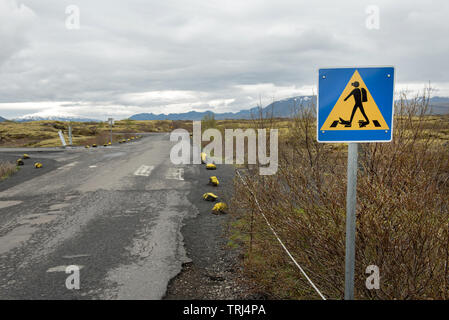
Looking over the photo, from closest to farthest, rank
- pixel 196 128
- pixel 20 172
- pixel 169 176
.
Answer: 1. pixel 169 176
2. pixel 20 172
3. pixel 196 128

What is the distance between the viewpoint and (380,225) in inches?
119

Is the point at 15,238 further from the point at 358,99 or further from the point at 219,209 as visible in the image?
the point at 358,99

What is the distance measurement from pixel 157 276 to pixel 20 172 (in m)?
12.4

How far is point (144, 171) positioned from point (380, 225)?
1182 centimetres

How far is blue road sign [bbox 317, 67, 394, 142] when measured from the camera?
2.65 m

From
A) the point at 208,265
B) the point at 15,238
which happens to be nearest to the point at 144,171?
the point at 15,238

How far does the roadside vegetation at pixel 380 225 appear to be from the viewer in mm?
2932

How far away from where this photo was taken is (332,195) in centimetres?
342

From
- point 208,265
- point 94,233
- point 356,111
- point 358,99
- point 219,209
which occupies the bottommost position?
point 208,265

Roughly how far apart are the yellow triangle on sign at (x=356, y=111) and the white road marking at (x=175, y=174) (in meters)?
9.93

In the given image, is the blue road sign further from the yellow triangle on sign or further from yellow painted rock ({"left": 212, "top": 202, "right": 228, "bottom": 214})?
yellow painted rock ({"left": 212, "top": 202, "right": 228, "bottom": 214})

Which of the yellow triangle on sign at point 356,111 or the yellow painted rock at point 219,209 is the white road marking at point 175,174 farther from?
the yellow triangle on sign at point 356,111
